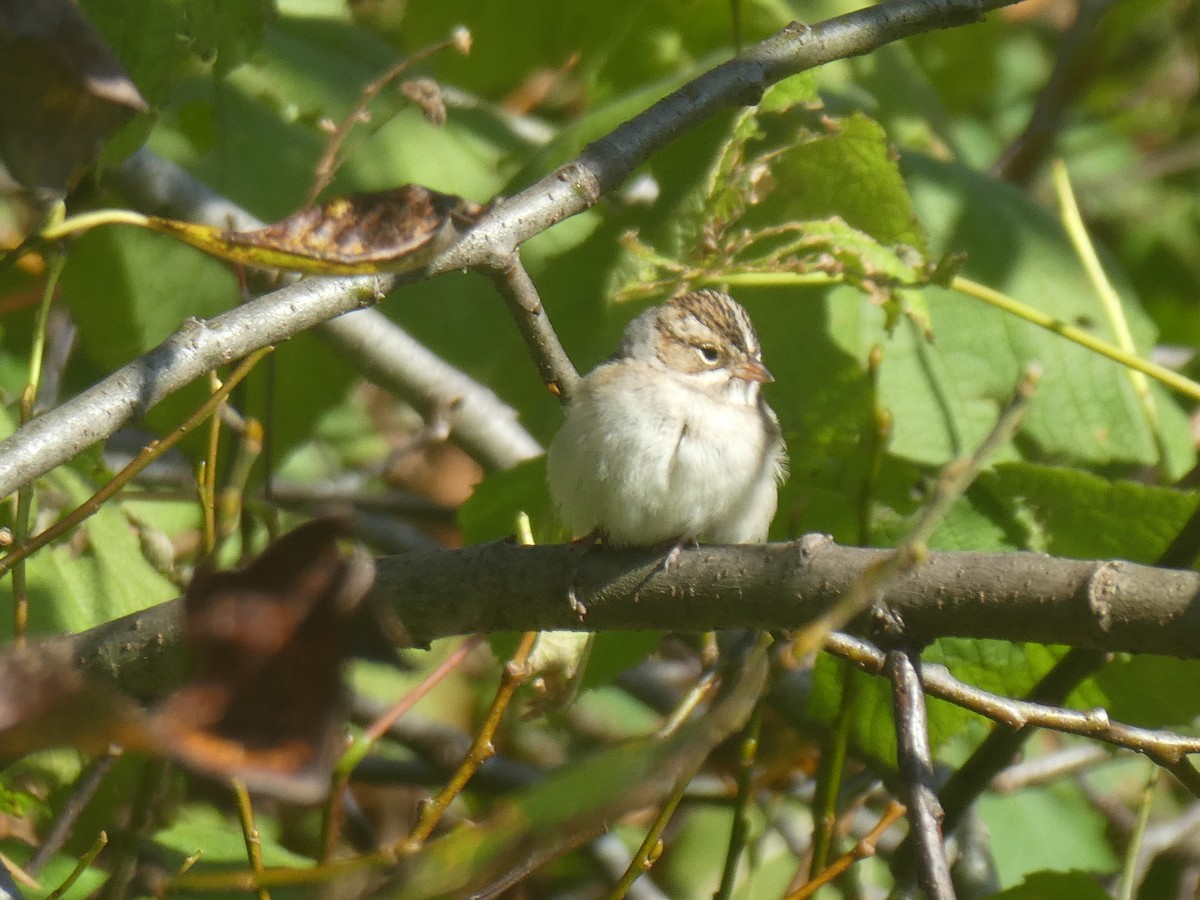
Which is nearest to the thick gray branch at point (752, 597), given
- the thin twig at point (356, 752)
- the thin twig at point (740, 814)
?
the thin twig at point (356, 752)

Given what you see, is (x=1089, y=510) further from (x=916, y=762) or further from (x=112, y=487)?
(x=112, y=487)

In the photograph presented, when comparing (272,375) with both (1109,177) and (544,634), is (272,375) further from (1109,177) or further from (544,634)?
(1109,177)

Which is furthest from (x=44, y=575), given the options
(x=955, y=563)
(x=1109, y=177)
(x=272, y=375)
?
(x=1109, y=177)

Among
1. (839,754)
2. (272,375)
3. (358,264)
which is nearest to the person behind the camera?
(358,264)

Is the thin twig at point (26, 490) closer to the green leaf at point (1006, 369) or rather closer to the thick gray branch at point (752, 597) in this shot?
the thick gray branch at point (752, 597)

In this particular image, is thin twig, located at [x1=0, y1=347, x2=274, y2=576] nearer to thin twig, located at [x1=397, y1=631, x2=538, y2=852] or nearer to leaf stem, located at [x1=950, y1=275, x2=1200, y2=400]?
thin twig, located at [x1=397, y1=631, x2=538, y2=852]

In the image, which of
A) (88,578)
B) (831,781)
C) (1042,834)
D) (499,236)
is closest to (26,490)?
(88,578)
